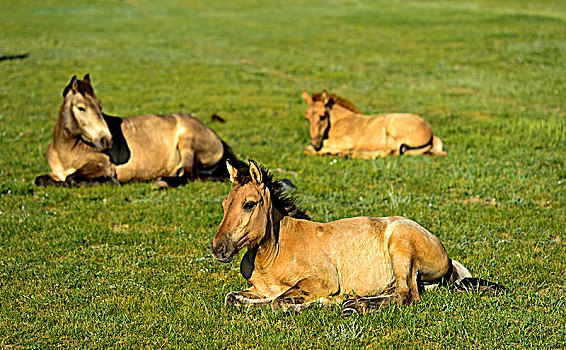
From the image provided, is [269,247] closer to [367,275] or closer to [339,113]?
[367,275]

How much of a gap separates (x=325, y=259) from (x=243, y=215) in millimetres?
1123

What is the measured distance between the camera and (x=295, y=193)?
1147 cm

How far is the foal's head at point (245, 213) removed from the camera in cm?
595

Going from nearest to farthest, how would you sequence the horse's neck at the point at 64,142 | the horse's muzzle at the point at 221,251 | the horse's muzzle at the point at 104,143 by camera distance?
1. the horse's muzzle at the point at 221,251
2. the horse's muzzle at the point at 104,143
3. the horse's neck at the point at 64,142

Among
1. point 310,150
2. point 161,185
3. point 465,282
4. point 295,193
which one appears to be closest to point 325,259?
point 465,282

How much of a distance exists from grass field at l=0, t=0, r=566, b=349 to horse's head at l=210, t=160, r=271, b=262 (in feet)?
2.82

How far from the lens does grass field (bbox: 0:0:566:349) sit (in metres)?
6.11

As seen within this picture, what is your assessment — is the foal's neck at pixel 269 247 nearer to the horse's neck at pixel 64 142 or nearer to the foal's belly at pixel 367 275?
the foal's belly at pixel 367 275

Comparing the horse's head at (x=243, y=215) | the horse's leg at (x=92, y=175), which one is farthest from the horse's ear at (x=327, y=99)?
the horse's head at (x=243, y=215)

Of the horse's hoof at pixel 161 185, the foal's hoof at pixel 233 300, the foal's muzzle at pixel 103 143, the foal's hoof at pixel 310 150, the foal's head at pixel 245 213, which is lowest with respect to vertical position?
the foal's hoof at pixel 310 150

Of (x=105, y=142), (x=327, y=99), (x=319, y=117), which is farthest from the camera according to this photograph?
(x=327, y=99)

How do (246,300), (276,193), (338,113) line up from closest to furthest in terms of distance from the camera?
(246,300) < (276,193) < (338,113)

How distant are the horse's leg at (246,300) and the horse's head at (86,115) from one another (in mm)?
6238

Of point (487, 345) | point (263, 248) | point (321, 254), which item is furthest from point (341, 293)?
point (487, 345)
